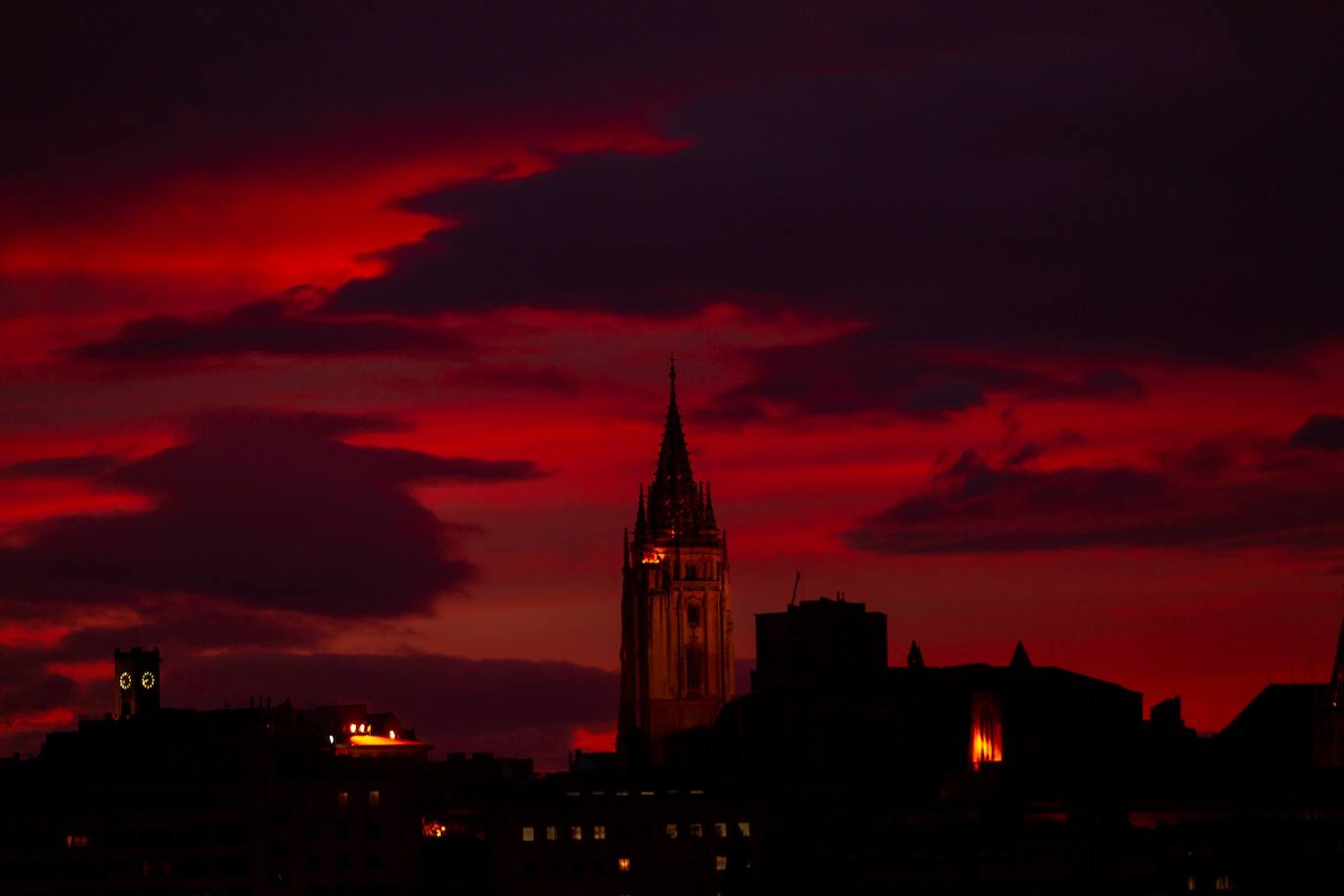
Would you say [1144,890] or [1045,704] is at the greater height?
[1045,704]

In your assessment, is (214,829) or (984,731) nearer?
(214,829)

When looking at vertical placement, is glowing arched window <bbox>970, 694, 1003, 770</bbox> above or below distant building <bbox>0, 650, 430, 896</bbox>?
above

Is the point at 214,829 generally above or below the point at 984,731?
below

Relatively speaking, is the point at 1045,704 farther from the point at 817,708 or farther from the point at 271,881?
the point at 271,881

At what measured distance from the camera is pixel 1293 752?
180250 mm

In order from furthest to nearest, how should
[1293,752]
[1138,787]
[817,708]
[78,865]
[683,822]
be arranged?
[817,708] < [1293,752] < [1138,787] < [683,822] < [78,865]

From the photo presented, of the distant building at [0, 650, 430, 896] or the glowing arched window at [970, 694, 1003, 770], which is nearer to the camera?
the distant building at [0, 650, 430, 896]

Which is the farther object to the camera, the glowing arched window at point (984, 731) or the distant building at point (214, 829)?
the glowing arched window at point (984, 731)

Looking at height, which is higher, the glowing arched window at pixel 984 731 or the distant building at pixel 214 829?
the glowing arched window at pixel 984 731

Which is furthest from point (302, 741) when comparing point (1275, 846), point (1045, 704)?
point (1275, 846)

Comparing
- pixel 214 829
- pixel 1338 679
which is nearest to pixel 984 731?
pixel 1338 679

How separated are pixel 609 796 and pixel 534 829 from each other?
7016 millimetres

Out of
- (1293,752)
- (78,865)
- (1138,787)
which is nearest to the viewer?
(78,865)

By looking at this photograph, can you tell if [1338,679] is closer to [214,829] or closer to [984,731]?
[984,731]
